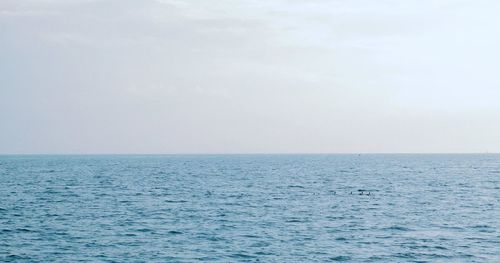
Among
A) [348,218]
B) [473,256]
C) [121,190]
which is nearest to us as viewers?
[473,256]

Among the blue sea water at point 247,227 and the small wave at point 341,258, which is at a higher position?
the blue sea water at point 247,227

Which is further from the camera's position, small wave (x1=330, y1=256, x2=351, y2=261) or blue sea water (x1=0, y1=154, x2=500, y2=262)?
blue sea water (x1=0, y1=154, x2=500, y2=262)

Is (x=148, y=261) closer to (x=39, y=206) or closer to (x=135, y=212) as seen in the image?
(x=135, y=212)

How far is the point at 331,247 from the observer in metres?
45.6

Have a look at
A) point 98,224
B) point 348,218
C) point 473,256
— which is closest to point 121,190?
point 98,224

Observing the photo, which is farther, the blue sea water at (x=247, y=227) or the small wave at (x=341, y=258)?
the blue sea water at (x=247, y=227)

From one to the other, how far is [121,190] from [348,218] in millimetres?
50054

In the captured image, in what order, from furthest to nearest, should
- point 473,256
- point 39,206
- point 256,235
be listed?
1. point 39,206
2. point 256,235
3. point 473,256

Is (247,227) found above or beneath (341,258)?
above

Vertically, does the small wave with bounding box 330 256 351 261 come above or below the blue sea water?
below

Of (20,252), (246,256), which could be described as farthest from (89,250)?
(246,256)

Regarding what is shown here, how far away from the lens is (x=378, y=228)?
181ft

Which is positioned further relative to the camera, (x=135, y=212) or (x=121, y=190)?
(x=121, y=190)

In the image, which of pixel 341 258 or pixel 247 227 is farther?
pixel 247 227
